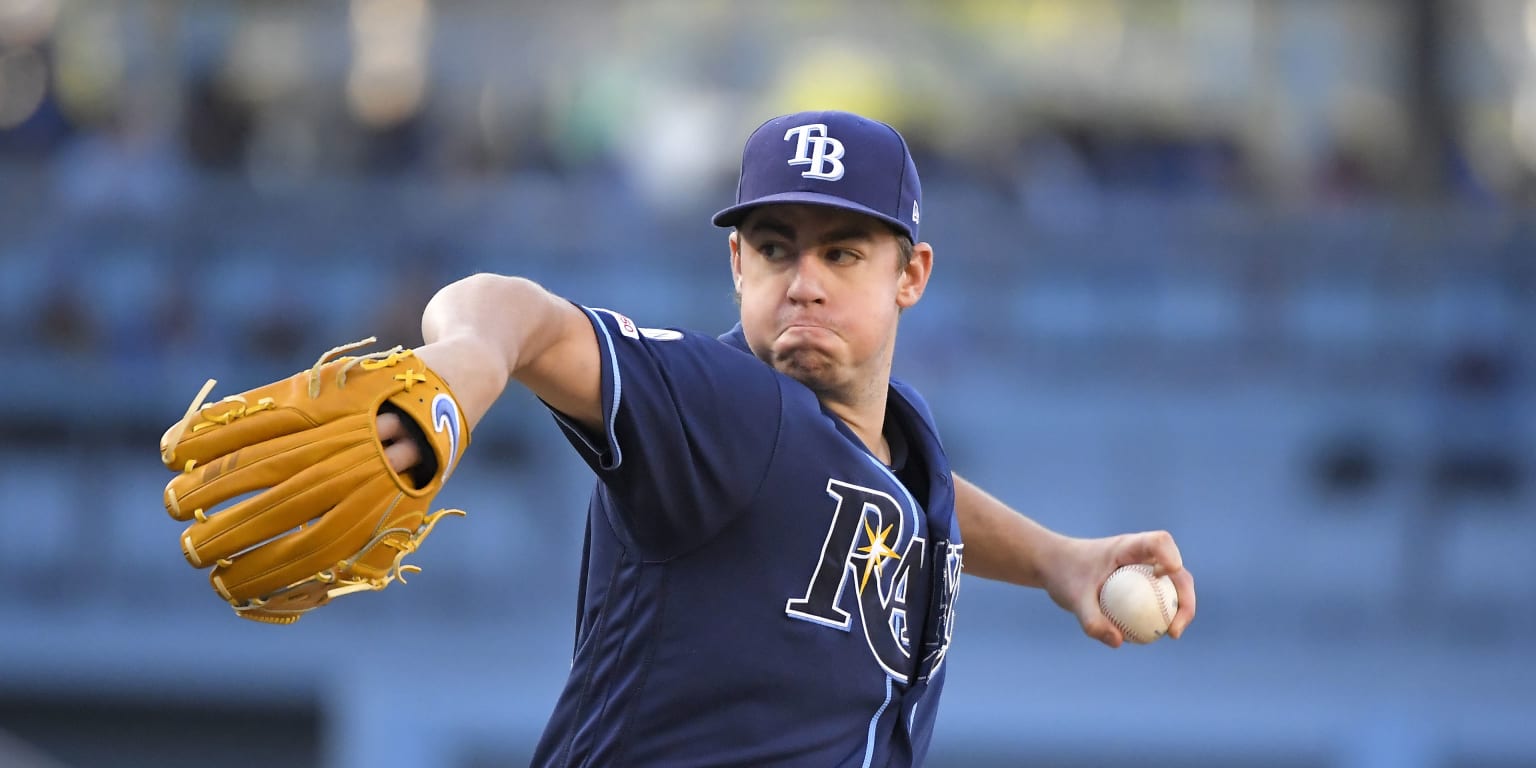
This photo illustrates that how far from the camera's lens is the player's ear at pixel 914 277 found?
2918mm

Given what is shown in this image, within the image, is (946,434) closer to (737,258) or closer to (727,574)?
(737,258)

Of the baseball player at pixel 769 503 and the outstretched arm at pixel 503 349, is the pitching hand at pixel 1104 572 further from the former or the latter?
the outstretched arm at pixel 503 349

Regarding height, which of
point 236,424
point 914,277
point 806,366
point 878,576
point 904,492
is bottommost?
point 236,424

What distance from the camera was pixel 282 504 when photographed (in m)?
2.04

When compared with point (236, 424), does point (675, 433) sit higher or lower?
higher

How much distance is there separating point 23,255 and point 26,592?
1707mm

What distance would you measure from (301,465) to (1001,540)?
1.74m

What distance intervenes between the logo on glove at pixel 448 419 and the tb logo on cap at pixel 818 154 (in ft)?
2.75

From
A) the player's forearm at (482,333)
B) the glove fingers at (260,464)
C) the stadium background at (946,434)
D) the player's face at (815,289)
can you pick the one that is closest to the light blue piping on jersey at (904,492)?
the player's face at (815,289)

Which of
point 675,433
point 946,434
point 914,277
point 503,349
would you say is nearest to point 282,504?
point 503,349

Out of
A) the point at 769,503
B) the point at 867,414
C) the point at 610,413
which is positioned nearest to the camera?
the point at 610,413

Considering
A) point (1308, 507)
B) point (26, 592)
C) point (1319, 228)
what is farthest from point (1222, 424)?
point (26, 592)

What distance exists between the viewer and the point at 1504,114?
12961 millimetres

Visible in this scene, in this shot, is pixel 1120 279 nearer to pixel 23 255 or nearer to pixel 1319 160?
pixel 1319 160
